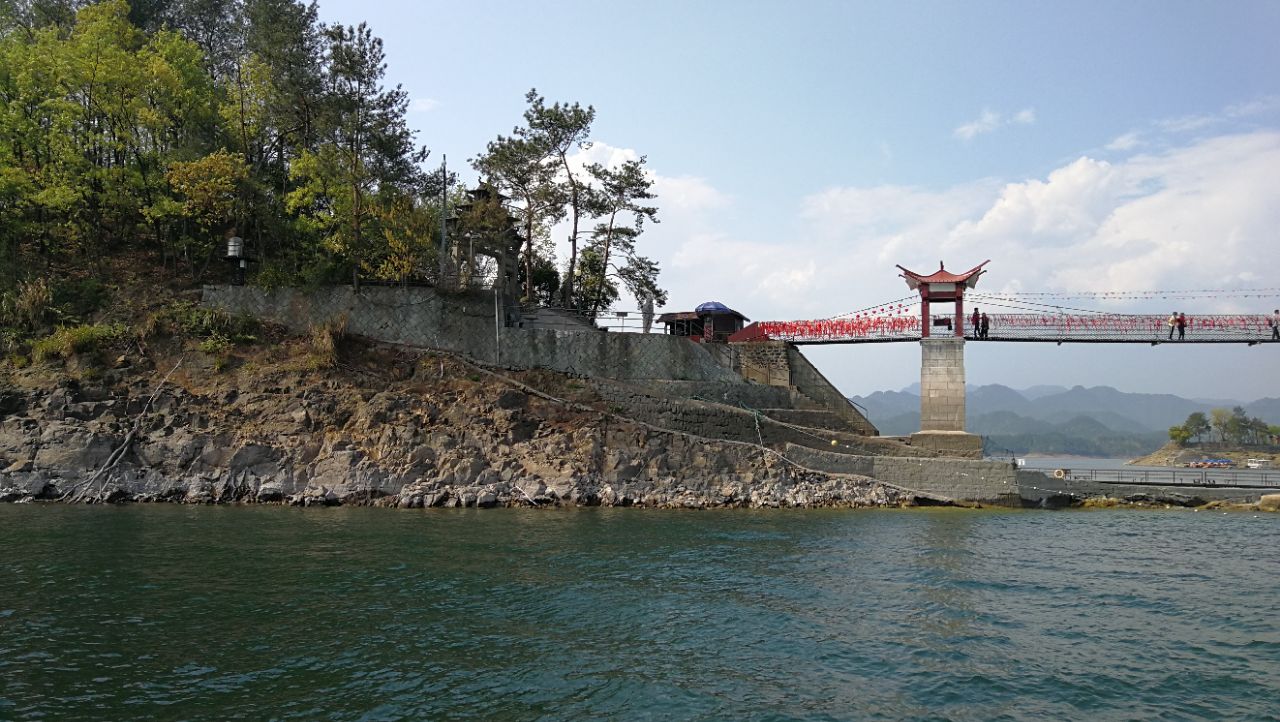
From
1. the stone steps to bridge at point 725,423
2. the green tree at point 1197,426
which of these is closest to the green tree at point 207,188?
the stone steps to bridge at point 725,423

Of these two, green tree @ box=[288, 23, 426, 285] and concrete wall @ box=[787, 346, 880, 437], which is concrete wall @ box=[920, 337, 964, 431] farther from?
green tree @ box=[288, 23, 426, 285]

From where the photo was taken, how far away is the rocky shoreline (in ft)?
92.6

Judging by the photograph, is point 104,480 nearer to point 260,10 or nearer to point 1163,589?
point 260,10

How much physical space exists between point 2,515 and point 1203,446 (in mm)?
165382

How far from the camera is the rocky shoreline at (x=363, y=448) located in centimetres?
2823

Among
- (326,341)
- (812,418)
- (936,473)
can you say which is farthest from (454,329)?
(936,473)

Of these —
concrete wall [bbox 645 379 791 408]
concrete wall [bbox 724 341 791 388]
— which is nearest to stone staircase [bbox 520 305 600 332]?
concrete wall [bbox 645 379 791 408]

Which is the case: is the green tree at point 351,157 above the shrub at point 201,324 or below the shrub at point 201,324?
above

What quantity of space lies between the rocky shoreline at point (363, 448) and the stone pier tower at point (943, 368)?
4.50 meters

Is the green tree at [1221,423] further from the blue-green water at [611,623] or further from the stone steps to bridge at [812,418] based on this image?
the blue-green water at [611,623]

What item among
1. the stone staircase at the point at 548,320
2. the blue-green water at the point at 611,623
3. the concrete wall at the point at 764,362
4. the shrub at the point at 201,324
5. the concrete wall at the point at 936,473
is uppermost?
the stone staircase at the point at 548,320

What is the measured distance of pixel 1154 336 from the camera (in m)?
36.7

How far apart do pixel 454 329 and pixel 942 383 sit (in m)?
22.7

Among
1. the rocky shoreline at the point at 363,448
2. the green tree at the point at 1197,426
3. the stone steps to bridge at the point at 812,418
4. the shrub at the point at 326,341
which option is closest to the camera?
the rocky shoreline at the point at 363,448
